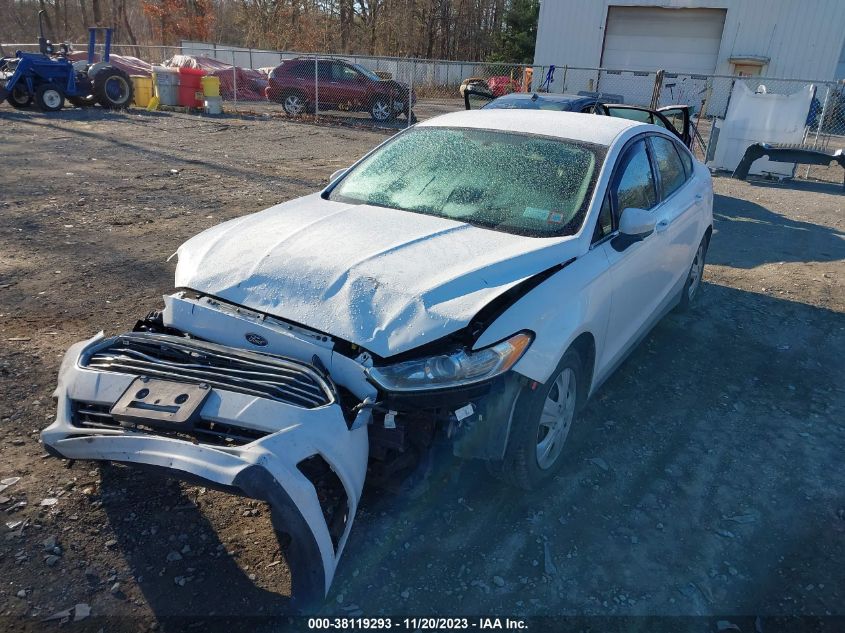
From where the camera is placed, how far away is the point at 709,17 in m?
32.9

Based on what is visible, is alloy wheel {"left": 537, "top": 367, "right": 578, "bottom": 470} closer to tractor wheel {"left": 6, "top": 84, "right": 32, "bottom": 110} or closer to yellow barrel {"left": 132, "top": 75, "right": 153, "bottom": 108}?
tractor wheel {"left": 6, "top": 84, "right": 32, "bottom": 110}

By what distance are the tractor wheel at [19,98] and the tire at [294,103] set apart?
275 inches

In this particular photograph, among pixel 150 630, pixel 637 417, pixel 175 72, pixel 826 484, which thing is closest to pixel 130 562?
pixel 150 630

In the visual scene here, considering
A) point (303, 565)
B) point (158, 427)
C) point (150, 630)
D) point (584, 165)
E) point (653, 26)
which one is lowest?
point (150, 630)

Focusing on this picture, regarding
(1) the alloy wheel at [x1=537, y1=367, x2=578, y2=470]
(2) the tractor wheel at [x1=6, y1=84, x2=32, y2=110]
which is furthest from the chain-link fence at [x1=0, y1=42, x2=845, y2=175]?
(1) the alloy wheel at [x1=537, y1=367, x2=578, y2=470]

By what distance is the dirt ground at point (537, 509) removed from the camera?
8.62 feet

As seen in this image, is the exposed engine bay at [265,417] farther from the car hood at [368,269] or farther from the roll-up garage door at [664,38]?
the roll-up garage door at [664,38]

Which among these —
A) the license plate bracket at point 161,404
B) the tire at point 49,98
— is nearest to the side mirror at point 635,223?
the license plate bracket at point 161,404

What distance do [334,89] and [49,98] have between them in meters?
8.00

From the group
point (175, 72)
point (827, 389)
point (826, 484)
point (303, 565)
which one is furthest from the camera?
point (175, 72)

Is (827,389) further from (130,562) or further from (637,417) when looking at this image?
(130,562)

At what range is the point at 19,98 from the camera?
57.6 ft

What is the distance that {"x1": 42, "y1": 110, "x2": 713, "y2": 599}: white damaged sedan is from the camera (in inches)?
92.3

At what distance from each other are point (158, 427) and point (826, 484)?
3.38 m
